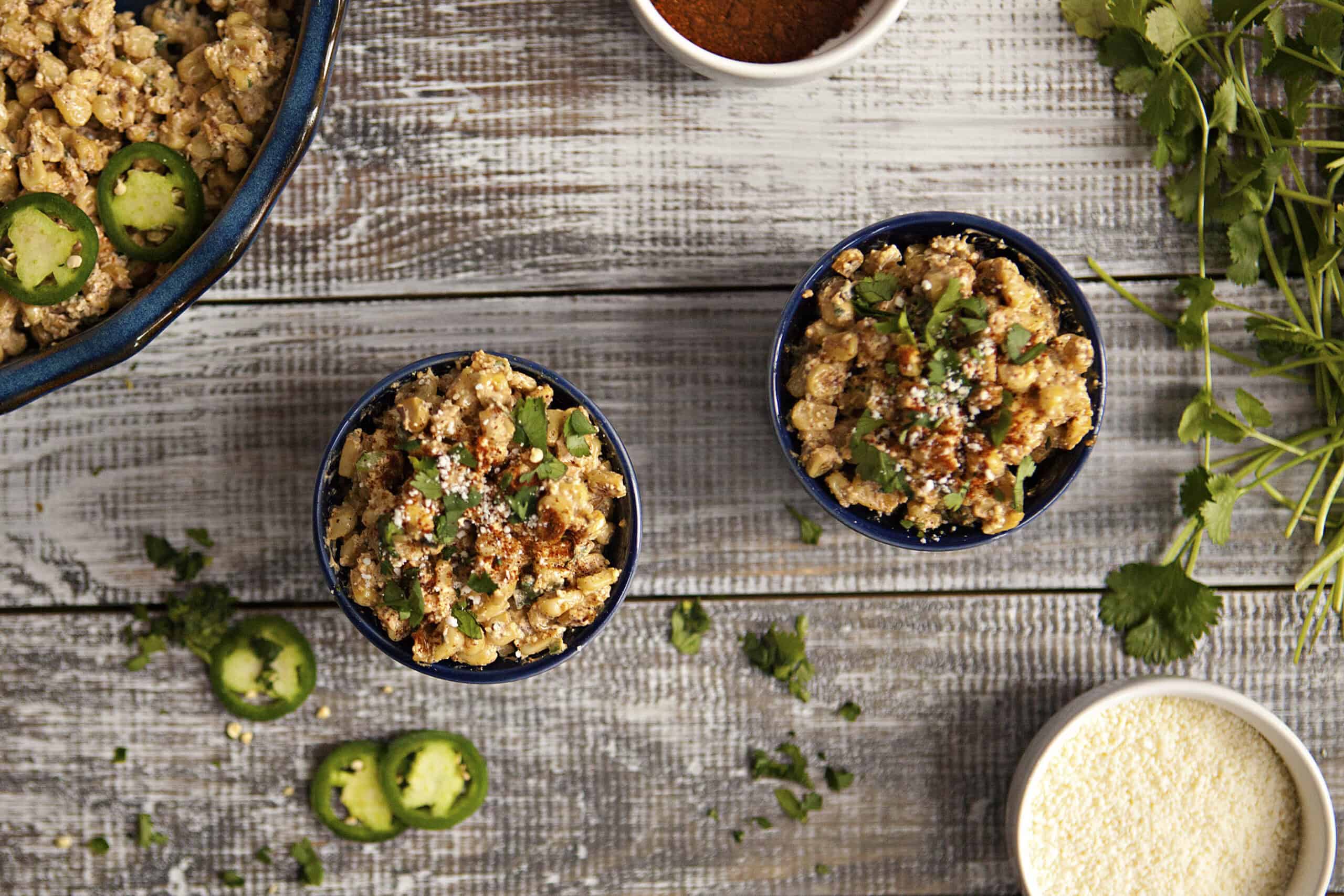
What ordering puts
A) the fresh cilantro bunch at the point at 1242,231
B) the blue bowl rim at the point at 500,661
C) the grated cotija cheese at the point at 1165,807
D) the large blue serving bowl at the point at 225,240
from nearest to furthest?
the large blue serving bowl at the point at 225,240, the blue bowl rim at the point at 500,661, the fresh cilantro bunch at the point at 1242,231, the grated cotija cheese at the point at 1165,807

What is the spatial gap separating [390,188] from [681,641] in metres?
0.93

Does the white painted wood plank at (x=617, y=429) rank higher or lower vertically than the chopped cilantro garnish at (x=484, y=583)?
higher

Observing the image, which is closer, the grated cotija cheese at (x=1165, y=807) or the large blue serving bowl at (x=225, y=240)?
the large blue serving bowl at (x=225, y=240)

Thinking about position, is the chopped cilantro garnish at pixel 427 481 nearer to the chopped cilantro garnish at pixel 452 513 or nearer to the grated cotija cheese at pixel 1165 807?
the chopped cilantro garnish at pixel 452 513

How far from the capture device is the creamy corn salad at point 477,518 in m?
1.41

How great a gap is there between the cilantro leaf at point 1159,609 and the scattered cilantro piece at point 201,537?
156cm

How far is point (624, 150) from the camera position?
1728 millimetres

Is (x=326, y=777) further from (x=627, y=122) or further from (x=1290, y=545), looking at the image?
(x=1290, y=545)

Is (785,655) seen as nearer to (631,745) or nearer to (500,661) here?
(631,745)

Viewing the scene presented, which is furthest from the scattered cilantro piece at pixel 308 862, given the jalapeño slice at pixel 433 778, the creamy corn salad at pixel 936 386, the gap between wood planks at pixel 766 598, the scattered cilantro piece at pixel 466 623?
the creamy corn salad at pixel 936 386

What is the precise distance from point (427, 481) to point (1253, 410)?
134 cm

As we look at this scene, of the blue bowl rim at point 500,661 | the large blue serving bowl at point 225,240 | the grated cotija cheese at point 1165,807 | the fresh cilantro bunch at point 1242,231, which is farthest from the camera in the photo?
the grated cotija cheese at point 1165,807

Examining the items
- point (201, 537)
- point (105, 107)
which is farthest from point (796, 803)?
point (105, 107)

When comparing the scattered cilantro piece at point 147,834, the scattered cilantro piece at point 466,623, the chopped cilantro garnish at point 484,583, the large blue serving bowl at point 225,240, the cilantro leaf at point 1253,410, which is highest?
the large blue serving bowl at point 225,240
